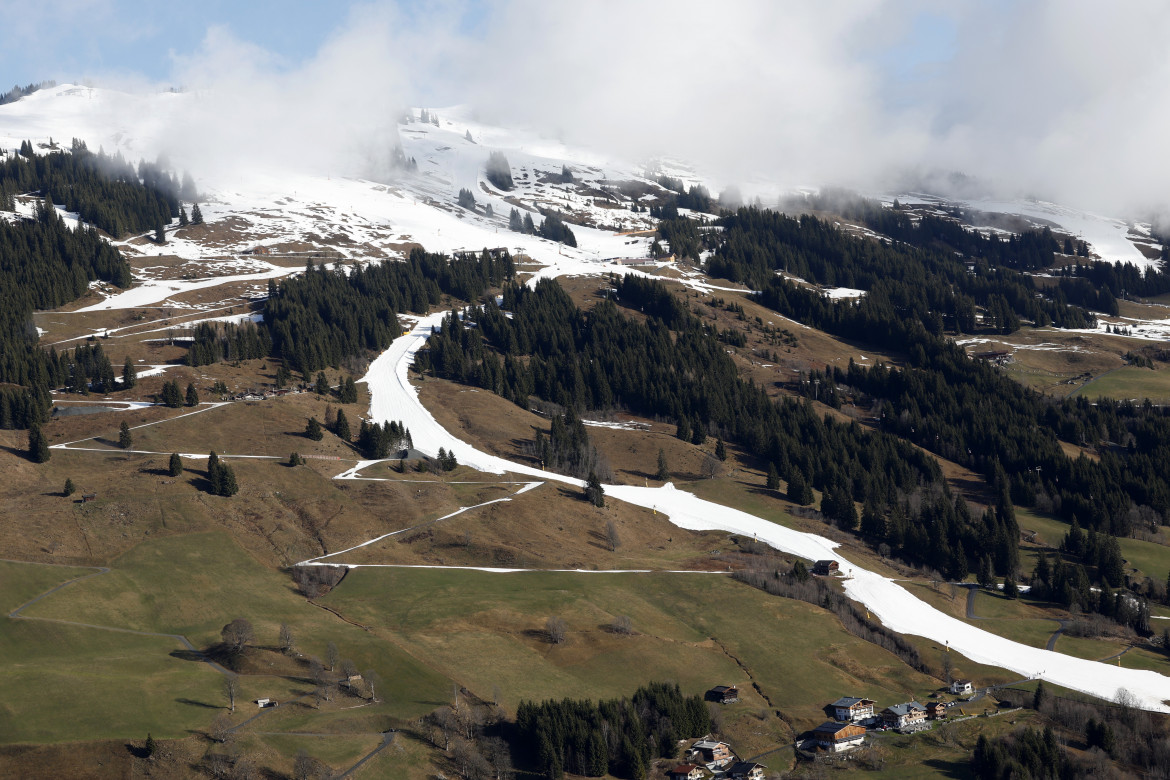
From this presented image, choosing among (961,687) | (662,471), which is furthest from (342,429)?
(961,687)

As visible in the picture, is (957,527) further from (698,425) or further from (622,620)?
(622,620)

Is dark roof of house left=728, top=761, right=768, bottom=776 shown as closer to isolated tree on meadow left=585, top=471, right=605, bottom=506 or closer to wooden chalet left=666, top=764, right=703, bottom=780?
wooden chalet left=666, top=764, right=703, bottom=780

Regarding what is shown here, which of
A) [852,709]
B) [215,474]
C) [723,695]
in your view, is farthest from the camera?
[215,474]

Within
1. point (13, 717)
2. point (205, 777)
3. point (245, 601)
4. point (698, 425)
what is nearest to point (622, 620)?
point (245, 601)

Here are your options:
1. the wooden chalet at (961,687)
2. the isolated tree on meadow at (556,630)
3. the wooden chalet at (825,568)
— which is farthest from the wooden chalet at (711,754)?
the wooden chalet at (825,568)

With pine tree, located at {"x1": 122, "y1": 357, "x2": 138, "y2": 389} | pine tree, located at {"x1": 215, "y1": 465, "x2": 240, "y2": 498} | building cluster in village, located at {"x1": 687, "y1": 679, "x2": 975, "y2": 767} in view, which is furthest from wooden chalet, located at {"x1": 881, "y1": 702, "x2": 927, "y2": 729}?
pine tree, located at {"x1": 122, "y1": 357, "x2": 138, "y2": 389}

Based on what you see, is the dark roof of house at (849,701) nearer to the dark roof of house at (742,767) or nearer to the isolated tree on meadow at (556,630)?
the dark roof of house at (742,767)

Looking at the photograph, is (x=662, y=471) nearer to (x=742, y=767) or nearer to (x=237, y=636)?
(x=742, y=767)
